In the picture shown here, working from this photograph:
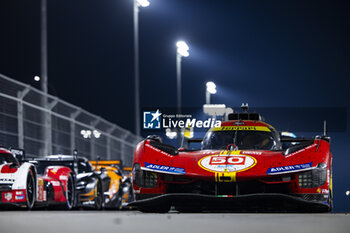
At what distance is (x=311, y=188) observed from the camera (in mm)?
8930

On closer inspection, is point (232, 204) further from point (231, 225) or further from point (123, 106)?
point (123, 106)

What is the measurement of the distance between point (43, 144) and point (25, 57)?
4477cm

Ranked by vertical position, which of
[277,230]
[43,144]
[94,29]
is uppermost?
[94,29]

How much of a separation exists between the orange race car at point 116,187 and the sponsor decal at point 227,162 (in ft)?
30.7

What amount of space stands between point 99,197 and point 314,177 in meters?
9.92

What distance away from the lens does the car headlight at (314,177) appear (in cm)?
895

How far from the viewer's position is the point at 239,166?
A: 8961 millimetres

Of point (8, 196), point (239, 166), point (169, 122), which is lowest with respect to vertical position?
point (8, 196)

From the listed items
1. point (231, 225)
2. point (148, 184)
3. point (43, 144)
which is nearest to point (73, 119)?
point (43, 144)

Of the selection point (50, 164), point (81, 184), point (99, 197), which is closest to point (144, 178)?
point (81, 184)

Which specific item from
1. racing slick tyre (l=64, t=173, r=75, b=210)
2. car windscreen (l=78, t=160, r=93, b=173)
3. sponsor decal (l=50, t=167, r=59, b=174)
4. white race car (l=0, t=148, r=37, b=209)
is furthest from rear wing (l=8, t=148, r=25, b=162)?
car windscreen (l=78, t=160, r=93, b=173)

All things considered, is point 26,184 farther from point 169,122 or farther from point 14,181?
point 169,122

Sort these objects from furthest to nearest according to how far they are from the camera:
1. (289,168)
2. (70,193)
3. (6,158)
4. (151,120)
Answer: (70,193) → (151,120) → (6,158) → (289,168)

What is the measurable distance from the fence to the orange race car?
195 centimetres
